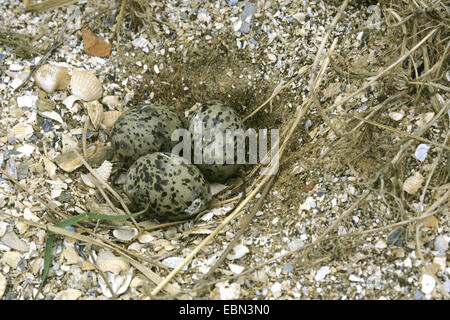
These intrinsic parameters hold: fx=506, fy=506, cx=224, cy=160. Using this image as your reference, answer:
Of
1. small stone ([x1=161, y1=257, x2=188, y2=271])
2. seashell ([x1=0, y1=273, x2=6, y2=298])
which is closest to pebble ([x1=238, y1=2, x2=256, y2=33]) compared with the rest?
small stone ([x1=161, y1=257, x2=188, y2=271])

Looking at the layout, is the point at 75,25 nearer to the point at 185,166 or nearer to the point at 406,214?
the point at 185,166

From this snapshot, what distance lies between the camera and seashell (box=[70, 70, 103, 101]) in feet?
6.68

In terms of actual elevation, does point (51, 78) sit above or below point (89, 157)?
above

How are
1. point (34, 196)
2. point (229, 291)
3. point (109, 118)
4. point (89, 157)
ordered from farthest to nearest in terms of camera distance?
point (109, 118) → point (89, 157) → point (34, 196) → point (229, 291)

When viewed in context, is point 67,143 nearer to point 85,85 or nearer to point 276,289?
point 85,85

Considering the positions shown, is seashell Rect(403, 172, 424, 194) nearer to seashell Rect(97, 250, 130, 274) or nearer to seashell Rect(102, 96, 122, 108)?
seashell Rect(97, 250, 130, 274)

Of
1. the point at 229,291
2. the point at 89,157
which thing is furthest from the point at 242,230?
the point at 89,157

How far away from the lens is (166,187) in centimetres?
176

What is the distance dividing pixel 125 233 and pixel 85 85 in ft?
2.15

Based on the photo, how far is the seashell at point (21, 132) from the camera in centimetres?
192

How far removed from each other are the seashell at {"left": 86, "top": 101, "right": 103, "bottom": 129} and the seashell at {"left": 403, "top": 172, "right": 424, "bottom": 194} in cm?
119

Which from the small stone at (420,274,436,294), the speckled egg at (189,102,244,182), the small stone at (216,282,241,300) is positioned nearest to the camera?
the small stone at (420,274,436,294)

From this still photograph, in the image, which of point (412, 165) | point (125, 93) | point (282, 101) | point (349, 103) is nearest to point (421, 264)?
point (412, 165)

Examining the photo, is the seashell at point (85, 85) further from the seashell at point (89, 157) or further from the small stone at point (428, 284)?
the small stone at point (428, 284)
